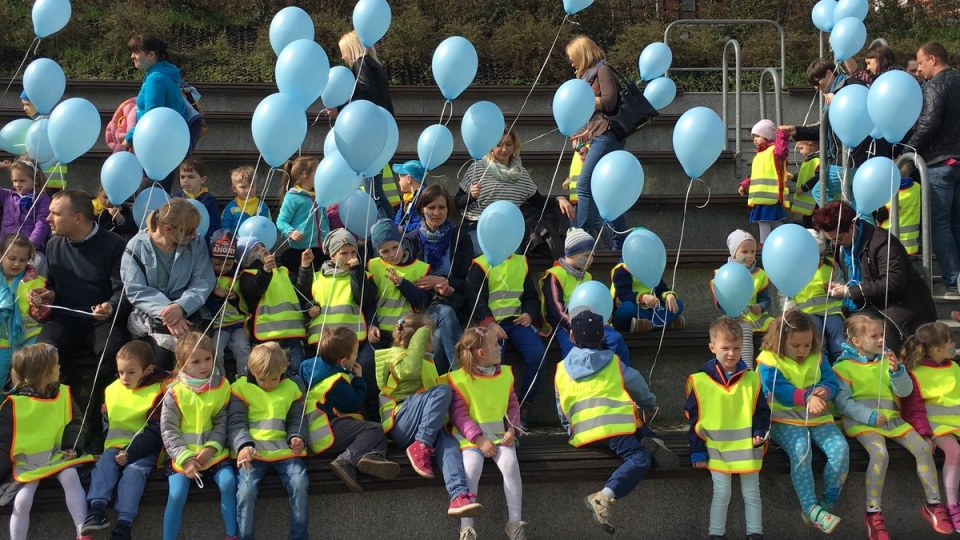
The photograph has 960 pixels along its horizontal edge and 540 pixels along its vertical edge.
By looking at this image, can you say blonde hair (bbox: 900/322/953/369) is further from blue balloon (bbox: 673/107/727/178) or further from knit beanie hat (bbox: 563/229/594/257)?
knit beanie hat (bbox: 563/229/594/257)

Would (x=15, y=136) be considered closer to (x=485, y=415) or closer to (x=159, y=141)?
(x=159, y=141)

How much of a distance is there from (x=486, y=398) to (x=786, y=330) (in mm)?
1530

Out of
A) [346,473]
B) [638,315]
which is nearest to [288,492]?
[346,473]

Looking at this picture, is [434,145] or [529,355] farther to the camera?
[434,145]

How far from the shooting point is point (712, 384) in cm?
561

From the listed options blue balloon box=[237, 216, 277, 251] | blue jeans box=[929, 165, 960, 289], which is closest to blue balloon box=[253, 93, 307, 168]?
blue balloon box=[237, 216, 277, 251]

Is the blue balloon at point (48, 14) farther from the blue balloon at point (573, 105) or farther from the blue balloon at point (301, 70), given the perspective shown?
the blue balloon at point (573, 105)

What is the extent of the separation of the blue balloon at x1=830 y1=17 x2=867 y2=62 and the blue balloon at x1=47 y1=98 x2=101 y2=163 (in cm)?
467

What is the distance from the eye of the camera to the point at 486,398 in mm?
5570

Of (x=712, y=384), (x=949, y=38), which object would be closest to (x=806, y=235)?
(x=712, y=384)

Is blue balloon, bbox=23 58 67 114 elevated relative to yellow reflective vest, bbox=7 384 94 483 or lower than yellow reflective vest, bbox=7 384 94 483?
elevated

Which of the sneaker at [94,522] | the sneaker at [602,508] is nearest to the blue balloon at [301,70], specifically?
the sneaker at [94,522]

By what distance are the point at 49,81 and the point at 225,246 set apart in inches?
67.9

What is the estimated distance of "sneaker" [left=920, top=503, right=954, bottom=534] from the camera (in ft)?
18.4
